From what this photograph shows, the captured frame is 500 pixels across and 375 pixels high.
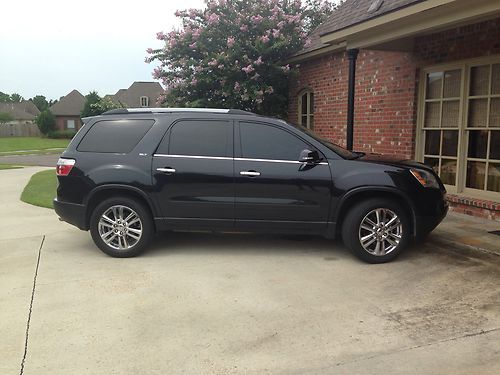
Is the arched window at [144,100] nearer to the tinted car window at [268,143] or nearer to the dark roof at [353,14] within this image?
the dark roof at [353,14]

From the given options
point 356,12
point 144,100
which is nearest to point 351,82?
point 356,12

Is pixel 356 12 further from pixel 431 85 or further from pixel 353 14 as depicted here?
pixel 431 85

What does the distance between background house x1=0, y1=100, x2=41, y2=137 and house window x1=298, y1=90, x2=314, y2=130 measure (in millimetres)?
64006

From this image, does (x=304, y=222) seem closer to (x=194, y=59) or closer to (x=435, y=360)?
(x=435, y=360)

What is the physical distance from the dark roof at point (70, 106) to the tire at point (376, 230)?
66.5m

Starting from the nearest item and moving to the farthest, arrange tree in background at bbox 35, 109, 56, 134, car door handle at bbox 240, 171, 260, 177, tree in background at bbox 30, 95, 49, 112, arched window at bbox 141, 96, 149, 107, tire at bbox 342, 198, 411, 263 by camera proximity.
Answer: tire at bbox 342, 198, 411, 263 < car door handle at bbox 240, 171, 260, 177 < arched window at bbox 141, 96, 149, 107 < tree in background at bbox 35, 109, 56, 134 < tree in background at bbox 30, 95, 49, 112

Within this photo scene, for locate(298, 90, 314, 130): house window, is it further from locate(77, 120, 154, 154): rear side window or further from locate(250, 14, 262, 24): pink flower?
locate(77, 120, 154, 154): rear side window

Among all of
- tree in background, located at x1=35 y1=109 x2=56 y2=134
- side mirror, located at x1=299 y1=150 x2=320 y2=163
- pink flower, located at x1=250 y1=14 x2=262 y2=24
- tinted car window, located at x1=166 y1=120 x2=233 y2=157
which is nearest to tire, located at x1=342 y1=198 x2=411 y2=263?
side mirror, located at x1=299 y1=150 x2=320 y2=163

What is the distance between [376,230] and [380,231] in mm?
48

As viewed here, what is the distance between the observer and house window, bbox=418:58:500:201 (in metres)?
7.27

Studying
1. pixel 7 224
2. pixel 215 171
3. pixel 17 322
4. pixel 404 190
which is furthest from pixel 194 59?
pixel 17 322

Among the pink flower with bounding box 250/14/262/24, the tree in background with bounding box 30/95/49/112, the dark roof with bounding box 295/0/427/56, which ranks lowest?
the dark roof with bounding box 295/0/427/56

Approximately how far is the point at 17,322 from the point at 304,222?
10.4 feet

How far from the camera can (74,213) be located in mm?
5801
